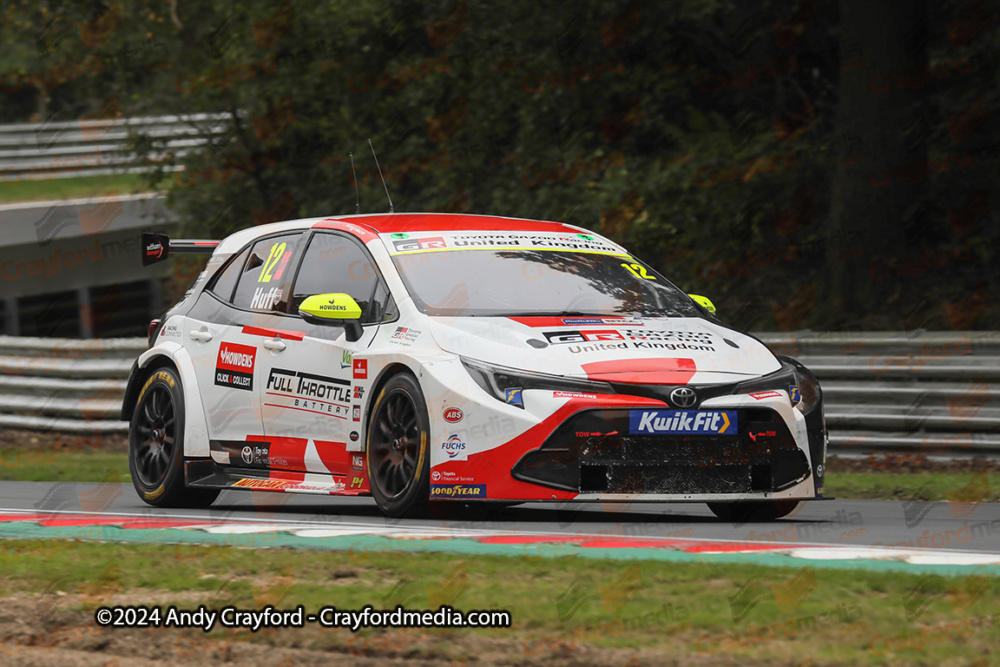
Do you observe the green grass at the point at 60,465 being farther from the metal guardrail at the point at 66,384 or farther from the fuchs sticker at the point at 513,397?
the fuchs sticker at the point at 513,397

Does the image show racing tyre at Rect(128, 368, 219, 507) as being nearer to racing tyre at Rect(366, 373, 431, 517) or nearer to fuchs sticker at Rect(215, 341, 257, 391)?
fuchs sticker at Rect(215, 341, 257, 391)

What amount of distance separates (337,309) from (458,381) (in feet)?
3.21

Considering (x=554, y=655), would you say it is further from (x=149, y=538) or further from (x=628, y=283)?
(x=628, y=283)

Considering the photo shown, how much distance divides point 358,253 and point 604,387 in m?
1.96

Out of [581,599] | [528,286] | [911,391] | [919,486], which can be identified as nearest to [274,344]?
[528,286]

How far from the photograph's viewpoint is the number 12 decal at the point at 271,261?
861 cm

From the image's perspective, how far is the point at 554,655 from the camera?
3.90 metres

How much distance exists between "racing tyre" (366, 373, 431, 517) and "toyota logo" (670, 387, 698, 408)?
44.5 inches

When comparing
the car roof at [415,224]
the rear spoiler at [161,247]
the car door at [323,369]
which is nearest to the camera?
the car door at [323,369]

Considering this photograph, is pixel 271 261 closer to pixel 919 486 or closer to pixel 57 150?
pixel 919 486

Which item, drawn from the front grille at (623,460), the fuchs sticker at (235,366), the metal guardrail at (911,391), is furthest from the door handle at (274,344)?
the metal guardrail at (911,391)

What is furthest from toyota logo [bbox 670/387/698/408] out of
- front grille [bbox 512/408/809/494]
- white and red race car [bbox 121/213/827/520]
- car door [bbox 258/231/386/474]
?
car door [bbox 258/231/386/474]

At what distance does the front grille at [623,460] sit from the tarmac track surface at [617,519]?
7.7 inches

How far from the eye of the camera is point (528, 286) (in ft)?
25.2
